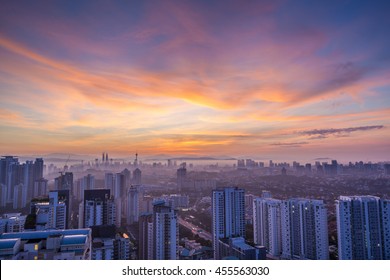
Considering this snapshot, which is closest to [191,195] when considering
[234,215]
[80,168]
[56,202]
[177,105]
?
[234,215]

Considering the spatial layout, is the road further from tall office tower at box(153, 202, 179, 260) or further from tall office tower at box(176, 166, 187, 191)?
tall office tower at box(176, 166, 187, 191)

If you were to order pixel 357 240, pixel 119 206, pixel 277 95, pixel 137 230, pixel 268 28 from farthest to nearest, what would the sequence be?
1. pixel 119 206
2. pixel 137 230
3. pixel 357 240
4. pixel 277 95
5. pixel 268 28

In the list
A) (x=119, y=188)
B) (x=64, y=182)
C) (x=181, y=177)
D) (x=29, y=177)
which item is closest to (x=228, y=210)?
(x=181, y=177)

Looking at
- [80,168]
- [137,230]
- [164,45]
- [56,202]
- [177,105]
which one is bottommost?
[137,230]

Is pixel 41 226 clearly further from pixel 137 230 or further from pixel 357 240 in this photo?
pixel 357 240

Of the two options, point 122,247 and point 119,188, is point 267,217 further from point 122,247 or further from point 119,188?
point 119,188

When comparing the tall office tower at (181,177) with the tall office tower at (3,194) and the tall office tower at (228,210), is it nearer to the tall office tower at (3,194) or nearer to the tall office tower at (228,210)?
the tall office tower at (228,210)

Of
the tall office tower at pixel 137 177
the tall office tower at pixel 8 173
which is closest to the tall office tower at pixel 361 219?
the tall office tower at pixel 137 177
